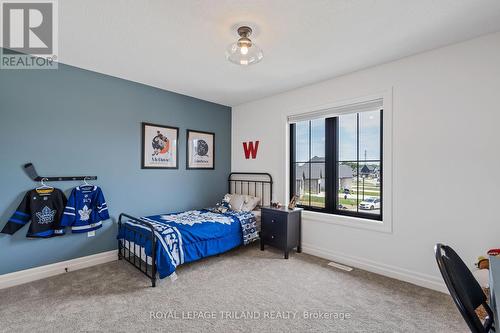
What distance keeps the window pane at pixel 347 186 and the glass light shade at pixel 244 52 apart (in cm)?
196

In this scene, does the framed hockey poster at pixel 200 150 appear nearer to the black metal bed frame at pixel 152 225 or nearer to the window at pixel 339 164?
the black metal bed frame at pixel 152 225

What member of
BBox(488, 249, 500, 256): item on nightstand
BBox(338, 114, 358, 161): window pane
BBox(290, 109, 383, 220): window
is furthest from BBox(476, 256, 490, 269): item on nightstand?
BBox(338, 114, 358, 161): window pane

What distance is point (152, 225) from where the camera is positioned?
2562mm

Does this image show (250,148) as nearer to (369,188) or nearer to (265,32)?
(369,188)

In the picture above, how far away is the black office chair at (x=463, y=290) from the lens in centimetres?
95

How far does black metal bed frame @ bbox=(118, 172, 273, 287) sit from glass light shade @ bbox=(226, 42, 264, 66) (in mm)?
1825

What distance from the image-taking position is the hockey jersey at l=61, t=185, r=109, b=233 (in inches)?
111

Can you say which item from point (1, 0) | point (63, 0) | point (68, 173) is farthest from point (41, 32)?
point (68, 173)

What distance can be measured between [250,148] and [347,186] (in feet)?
5.73

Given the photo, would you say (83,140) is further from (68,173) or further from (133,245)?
(133,245)

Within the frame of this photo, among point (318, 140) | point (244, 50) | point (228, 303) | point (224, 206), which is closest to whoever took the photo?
point (244, 50)

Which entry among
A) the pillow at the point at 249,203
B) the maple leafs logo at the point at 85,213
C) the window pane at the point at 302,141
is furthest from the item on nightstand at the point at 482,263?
the maple leafs logo at the point at 85,213

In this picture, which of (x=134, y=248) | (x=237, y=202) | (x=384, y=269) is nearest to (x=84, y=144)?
(x=134, y=248)

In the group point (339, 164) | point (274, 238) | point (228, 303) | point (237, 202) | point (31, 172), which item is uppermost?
point (339, 164)
